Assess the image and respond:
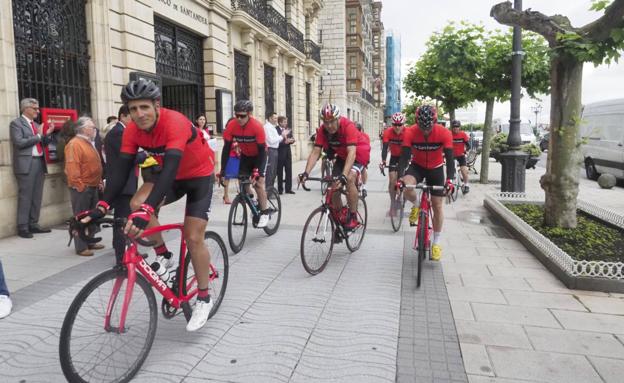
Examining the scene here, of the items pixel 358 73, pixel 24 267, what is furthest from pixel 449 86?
pixel 358 73

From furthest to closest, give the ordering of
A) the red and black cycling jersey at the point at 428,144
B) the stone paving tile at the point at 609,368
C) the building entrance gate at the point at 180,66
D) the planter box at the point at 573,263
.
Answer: the building entrance gate at the point at 180,66 < the red and black cycling jersey at the point at 428,144 < the planter box at the point at 573,263 < the stone paving tile at the point at 609,368

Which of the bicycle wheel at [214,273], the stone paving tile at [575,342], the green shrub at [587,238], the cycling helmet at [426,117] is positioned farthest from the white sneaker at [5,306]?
the green shrub at [587,238]

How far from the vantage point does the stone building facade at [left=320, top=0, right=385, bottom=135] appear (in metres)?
40.4

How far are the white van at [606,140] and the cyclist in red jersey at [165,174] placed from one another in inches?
545

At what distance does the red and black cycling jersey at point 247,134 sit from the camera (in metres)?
7.02

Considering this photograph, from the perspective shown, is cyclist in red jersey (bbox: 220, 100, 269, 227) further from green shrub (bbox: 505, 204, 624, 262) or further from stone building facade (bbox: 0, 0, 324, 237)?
green shrub (bbox: 505, 204, 624, 262)

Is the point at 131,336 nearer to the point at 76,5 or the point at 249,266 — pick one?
the point at 249,266

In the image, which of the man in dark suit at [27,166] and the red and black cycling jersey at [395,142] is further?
the red and black cycling jersey at [395,142]

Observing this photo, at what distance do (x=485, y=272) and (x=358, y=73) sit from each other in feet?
160

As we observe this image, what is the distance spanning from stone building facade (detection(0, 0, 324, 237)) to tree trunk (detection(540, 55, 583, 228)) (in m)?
7.67

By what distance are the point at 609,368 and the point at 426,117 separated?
10.6ft

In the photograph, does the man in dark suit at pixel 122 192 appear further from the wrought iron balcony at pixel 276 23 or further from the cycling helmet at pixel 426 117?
the wrought iron balcony at pixel 276 23

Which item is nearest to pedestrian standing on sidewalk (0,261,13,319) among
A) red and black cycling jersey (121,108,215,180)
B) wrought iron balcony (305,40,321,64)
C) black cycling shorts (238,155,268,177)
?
red and black cycling jersey (121,108,215,180)

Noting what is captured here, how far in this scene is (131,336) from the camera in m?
3.19
